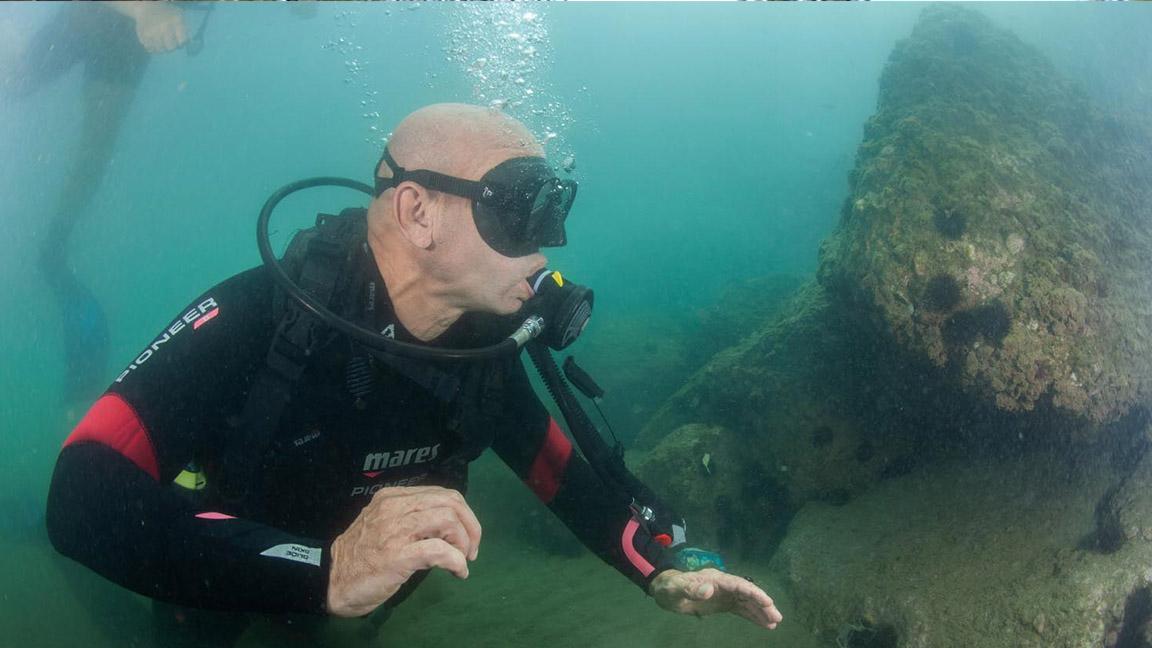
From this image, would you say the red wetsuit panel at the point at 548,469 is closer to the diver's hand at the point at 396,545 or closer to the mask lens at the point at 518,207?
the mask lens at the point at 518,207

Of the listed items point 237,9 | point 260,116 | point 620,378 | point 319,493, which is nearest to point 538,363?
point 319,493

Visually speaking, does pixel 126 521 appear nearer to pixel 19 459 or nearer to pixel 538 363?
pixel 538 363

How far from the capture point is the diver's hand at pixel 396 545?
1480mm

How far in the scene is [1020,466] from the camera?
4.92 m

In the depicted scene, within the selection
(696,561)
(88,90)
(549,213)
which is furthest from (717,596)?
(88,90)

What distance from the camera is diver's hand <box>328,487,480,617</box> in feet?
4.86

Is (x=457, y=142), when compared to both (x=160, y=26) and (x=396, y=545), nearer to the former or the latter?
(x=396, y=545)

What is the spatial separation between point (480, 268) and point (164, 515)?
1586 mm

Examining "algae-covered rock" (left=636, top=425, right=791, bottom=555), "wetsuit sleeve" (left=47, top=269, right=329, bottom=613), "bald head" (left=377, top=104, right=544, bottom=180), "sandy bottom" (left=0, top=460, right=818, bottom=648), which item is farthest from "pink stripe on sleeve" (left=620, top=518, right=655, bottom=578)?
"algae-covered rock" (left=636, top=425, right=791, bottom=555)

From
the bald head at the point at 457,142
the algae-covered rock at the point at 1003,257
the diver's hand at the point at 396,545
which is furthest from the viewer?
the algae-covered rock at the point at 1003,257

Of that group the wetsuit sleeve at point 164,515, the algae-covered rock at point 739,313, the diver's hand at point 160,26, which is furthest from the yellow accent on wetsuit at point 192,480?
the algae-covered rock at point 739,313

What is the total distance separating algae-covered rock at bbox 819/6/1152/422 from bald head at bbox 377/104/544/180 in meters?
4.23

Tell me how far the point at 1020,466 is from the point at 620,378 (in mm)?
8779

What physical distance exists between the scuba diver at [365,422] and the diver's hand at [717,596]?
0.04 feet
